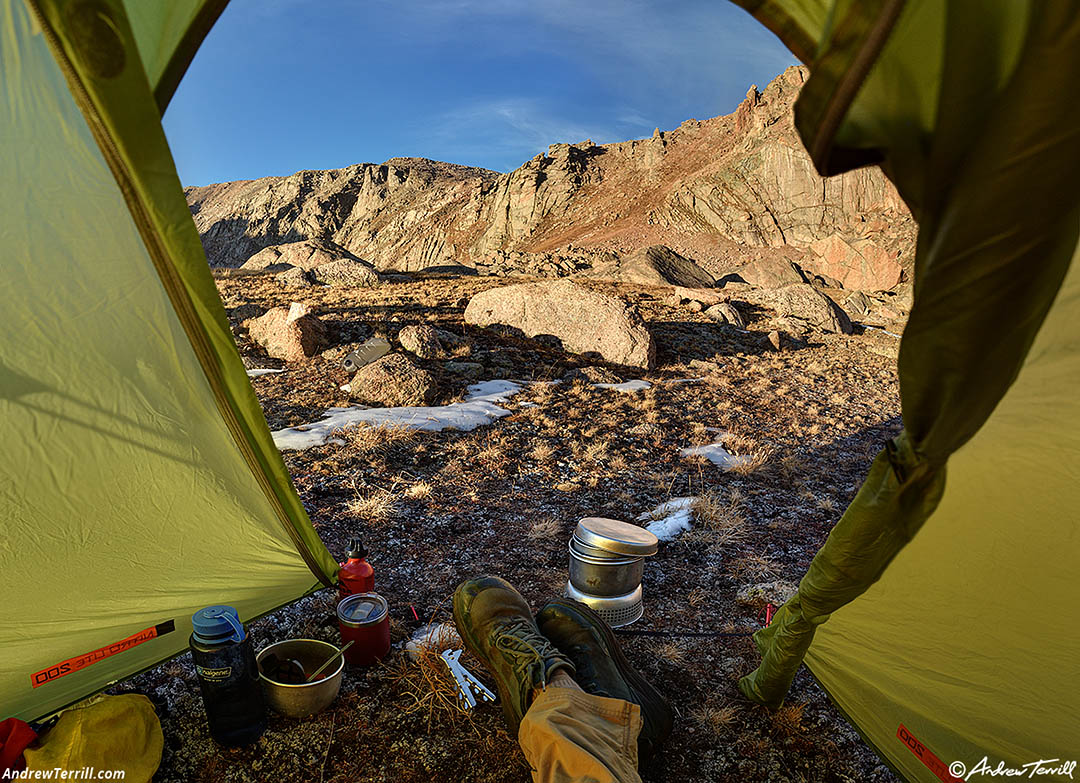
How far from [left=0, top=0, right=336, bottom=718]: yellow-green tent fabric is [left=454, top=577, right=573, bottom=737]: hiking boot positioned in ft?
3.48

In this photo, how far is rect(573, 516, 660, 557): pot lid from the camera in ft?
10.3

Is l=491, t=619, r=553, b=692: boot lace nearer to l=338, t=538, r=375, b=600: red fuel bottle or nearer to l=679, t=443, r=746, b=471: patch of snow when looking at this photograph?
l=338, t=538, r=375, b=600: red fuel bottle

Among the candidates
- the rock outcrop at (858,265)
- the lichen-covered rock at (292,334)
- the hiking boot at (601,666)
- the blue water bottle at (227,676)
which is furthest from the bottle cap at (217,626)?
the rock outcrop at (858,265)

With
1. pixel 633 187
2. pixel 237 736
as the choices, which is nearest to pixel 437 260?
pixel 633 187

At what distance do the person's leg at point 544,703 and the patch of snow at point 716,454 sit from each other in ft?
11.9

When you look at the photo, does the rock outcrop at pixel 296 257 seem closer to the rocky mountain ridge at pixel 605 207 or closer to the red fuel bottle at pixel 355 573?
the rocky mountain ridge at pixel 605 207

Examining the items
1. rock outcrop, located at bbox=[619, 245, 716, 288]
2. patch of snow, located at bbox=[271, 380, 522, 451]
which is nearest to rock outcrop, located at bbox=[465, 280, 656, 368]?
patch of snow, located at bbox=[271, 380, 522, 451]

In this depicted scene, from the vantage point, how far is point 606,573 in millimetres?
3199

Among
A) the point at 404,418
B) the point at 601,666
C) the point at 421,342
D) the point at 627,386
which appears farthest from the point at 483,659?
the point at 421,342

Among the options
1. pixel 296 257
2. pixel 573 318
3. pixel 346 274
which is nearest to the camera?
pixel 573 318

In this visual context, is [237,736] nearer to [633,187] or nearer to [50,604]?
[50,604]

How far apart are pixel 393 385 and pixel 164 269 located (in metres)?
4.85

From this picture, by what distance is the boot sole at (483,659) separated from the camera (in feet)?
7.84

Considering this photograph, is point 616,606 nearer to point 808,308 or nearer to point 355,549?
point 355,549
